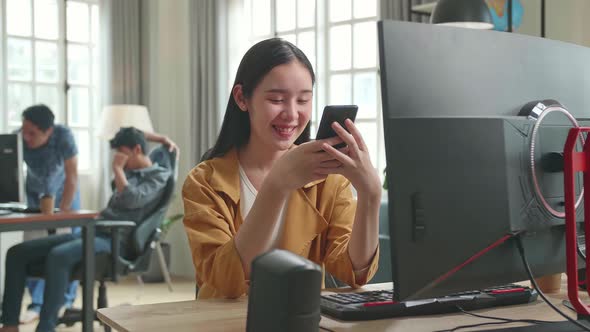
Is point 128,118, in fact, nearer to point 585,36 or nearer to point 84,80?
point 84,80

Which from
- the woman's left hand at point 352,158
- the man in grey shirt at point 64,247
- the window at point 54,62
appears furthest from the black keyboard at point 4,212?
the woman's left hand at point 352,158

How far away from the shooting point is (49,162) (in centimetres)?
464

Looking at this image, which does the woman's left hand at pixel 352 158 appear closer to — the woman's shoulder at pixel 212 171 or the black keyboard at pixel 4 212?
the woman's shoulder at pixel 212 171

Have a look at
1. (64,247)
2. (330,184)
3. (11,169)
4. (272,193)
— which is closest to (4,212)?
(11,169)

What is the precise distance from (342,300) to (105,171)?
5.36 meters

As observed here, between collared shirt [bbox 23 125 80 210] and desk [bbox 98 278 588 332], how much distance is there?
3.58 metres

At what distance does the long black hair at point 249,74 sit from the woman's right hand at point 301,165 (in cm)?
33

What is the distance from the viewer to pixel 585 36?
3.78 meters

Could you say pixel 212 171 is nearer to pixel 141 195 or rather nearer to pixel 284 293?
pixel 284 293

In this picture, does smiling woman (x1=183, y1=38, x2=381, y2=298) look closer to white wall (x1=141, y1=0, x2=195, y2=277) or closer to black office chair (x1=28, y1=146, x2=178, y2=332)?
black office chair (x1=28, y1=146, x2=178, y2=332)

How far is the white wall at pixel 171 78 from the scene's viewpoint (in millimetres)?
6406

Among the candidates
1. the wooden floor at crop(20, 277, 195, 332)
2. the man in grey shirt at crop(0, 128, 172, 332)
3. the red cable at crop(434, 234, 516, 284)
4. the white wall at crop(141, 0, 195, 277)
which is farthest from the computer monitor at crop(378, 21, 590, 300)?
the white wall at crop(141, 0, 195, 277)

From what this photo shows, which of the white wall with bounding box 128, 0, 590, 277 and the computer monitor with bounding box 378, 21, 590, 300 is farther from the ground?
the white wall with bounding box 128, 0, 590, 277

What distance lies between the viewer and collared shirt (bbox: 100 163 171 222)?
4.17 meters
